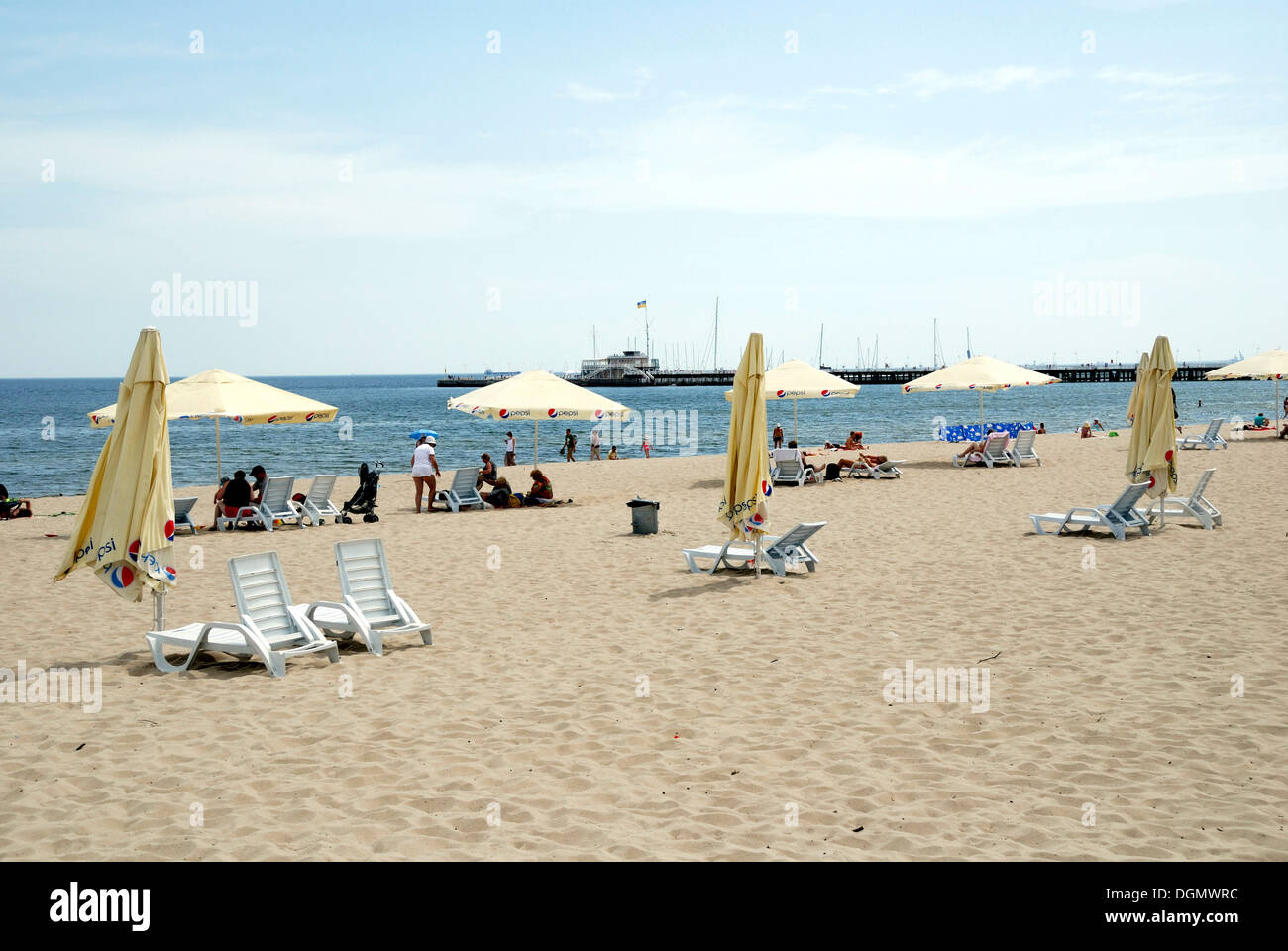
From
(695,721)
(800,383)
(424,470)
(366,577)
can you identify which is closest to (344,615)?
(366,577)

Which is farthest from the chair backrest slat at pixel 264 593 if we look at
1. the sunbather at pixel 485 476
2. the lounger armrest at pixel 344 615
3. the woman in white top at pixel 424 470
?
the sunbather at pixel 485 476

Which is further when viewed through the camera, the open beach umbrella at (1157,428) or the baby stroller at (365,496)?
the baby stroller at (365,496)

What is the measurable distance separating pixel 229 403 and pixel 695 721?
1026 cm

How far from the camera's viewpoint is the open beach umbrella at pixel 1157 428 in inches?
462

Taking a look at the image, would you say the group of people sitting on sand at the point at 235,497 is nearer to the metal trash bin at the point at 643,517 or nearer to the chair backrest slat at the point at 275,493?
the chair backrest slat at the point at 275,493

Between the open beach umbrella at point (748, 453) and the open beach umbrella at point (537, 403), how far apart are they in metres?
6.20

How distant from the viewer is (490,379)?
19212 cm

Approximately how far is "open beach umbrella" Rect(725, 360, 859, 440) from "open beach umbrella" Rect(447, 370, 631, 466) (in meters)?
A: 4.44

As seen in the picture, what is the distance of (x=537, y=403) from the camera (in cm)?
1582

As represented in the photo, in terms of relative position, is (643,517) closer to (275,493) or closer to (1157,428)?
(275,493)

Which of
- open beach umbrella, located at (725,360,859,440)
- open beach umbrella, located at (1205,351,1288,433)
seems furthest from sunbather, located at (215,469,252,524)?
open beach umbrella, located at (1205,351,1288,433)
